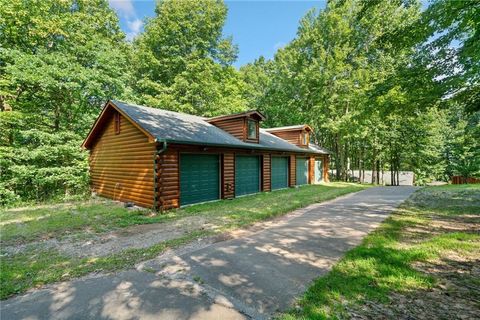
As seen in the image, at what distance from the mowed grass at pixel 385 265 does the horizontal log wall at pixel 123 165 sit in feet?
23.7

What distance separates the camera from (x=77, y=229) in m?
6.46

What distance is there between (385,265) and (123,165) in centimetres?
1036

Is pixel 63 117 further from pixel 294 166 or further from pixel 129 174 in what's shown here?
pixel 294 166

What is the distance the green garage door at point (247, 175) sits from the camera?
1226 centimetres

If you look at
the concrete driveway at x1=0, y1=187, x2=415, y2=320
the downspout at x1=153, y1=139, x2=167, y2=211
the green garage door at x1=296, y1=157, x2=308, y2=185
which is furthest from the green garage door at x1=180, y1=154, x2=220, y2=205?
the green garage door at x1=296, y1=157, x2=308, y2=185

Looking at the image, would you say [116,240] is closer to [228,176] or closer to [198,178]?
[198,178]

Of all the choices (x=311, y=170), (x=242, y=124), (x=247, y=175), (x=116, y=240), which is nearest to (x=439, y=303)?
(x=116, y=240)

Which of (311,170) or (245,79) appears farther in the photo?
(245,79)

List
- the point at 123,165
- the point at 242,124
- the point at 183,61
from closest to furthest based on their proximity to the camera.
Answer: the point at 123,165, the point at 242,124, the point at 183,61

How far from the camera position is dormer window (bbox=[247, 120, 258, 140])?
1361cm

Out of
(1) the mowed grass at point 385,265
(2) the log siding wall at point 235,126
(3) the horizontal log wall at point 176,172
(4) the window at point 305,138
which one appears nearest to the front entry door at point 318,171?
(4) the window at point 305,138

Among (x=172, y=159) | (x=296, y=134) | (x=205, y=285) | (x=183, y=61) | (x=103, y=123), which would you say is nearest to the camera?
(x=205, y=285)

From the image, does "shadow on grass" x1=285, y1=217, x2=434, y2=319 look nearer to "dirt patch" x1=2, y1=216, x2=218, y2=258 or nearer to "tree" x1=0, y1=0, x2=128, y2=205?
"dirt patch" x1=2, y1=216, x2=218, y2=258

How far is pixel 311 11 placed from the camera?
992 inches
